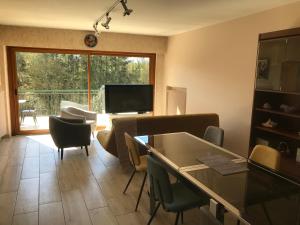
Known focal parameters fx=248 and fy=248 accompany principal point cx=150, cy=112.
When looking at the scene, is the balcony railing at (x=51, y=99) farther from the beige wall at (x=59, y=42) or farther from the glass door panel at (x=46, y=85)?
the beige wall at (x=59, y=42)

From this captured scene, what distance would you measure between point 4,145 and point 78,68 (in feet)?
7.77

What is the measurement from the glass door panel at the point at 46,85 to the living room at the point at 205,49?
1.17 feet

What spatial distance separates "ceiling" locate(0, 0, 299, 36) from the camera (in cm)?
319

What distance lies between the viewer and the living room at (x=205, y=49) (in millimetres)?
3621

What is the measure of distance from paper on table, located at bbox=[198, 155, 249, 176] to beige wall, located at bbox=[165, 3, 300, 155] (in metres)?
1.87

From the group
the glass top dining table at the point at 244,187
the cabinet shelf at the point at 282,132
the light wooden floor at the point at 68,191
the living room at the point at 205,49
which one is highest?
the living room at the point at 205,49

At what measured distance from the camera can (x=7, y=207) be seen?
2.74m

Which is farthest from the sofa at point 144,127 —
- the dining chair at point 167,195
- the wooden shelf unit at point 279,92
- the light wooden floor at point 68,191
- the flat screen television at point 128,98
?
the flat screen television at point 128,98

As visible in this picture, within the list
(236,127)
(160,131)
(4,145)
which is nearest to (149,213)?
(160,131)

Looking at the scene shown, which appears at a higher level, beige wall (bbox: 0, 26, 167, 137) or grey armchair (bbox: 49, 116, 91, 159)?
beige wall (bbox: 0, 26, 167, 137)

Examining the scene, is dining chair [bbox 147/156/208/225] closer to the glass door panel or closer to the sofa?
the sofa

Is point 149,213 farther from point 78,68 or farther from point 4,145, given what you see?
point 78,68

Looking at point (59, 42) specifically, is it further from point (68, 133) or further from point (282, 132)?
point (282, 132)

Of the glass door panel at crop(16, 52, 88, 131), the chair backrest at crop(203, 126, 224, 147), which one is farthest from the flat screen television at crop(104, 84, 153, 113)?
the chair backrest at crop(203, 126, 224, 147)
